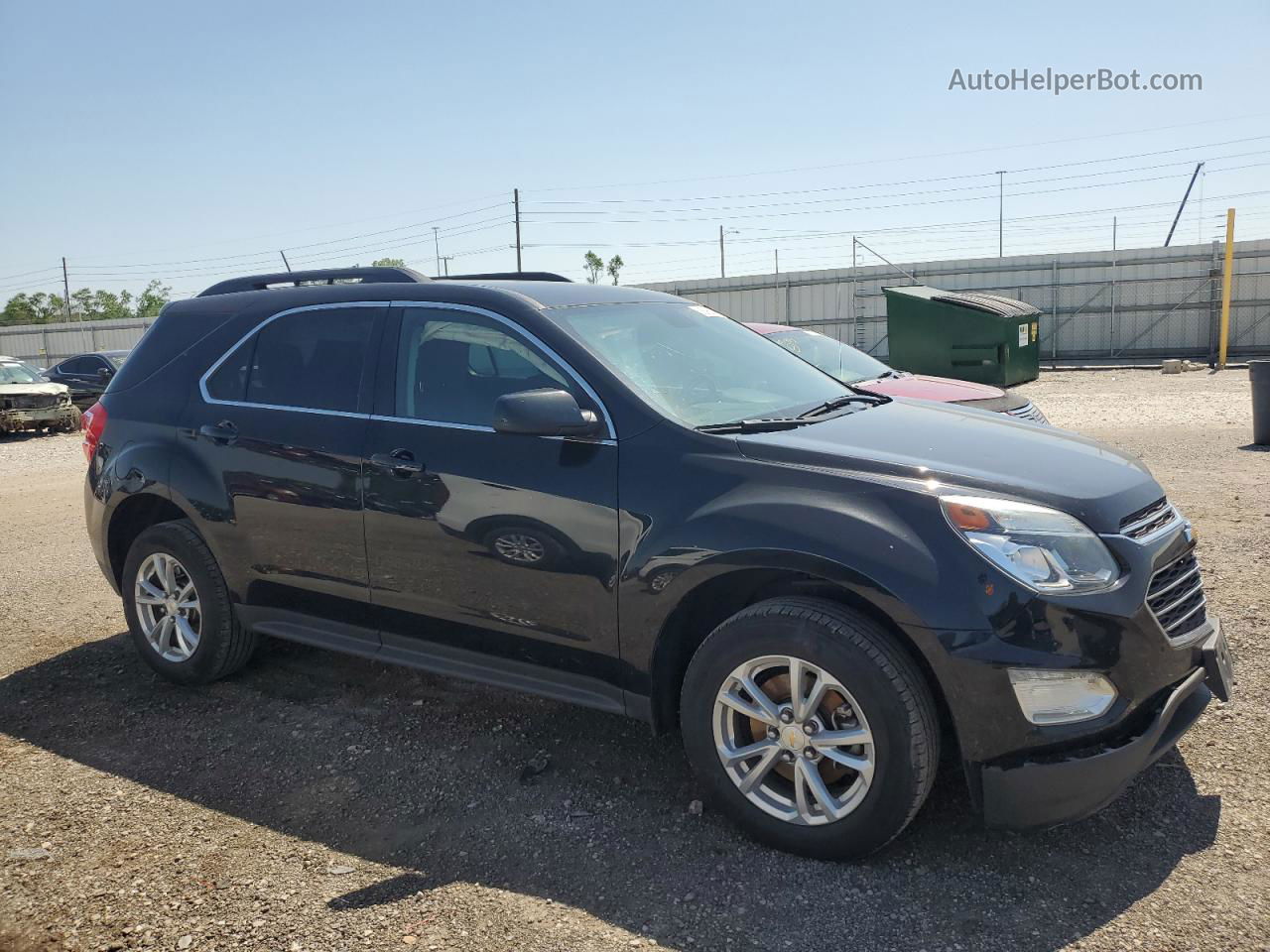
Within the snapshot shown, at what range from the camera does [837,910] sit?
2.91 meters

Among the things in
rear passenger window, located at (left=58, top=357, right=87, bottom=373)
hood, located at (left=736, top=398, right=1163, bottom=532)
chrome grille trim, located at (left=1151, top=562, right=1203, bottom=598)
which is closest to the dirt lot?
chrome grille trim, located at (left=1151, top=562, right=1203, bottom=598)

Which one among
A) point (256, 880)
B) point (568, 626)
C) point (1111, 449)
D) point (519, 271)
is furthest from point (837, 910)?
point (519, 271)

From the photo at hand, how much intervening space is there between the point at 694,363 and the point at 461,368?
93cm

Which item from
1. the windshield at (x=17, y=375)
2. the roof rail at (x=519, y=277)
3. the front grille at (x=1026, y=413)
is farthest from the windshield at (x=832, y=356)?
the windshield at (x=17, y=375)

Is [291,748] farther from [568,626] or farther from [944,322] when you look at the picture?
[944,322]

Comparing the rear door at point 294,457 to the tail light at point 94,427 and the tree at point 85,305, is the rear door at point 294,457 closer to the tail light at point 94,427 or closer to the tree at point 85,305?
the tail light at point 94,427

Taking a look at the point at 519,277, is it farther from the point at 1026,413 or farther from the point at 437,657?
the point at 1026,413

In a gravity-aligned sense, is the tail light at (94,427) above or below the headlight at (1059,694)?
above

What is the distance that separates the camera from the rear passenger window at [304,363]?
13.9 feet

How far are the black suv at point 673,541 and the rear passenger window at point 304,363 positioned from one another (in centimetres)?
1

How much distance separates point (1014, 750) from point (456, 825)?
1.85 meters

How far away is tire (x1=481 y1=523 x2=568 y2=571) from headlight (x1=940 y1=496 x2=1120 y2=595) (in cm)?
134

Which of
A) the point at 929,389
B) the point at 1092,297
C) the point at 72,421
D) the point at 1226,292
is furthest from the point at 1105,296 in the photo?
the point at 72,421

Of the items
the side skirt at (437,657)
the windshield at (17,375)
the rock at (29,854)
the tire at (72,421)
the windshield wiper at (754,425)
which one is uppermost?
the windshield wiper at (754,425)
